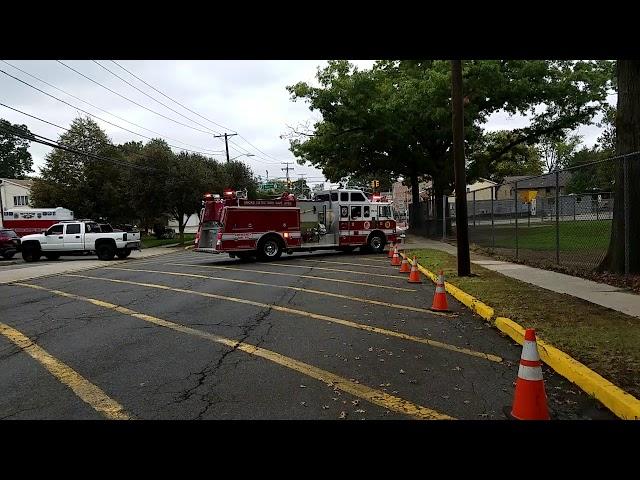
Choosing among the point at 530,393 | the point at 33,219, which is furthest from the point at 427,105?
the point at 33,219

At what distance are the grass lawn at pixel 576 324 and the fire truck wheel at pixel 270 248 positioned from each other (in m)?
10.7

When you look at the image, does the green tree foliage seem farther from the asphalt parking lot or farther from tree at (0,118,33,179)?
tree at (0,118,33,179)

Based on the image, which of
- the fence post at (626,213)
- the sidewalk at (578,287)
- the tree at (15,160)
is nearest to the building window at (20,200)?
the tree at (15,160)

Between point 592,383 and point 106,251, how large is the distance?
2500 cm

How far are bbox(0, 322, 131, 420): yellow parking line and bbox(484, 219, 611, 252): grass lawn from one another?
1177 centimetres

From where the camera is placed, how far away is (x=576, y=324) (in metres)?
7.16

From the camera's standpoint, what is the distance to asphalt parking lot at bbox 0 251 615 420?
4.72 meters

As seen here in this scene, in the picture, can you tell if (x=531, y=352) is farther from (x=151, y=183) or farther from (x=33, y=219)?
(x=33, y=219)

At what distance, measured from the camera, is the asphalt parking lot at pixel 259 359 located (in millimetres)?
4719

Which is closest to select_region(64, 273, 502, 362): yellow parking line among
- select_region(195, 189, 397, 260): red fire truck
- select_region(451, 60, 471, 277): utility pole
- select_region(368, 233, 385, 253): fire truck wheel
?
select_region(451, 60, 471, 277): utility pole

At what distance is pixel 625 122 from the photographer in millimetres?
11195
